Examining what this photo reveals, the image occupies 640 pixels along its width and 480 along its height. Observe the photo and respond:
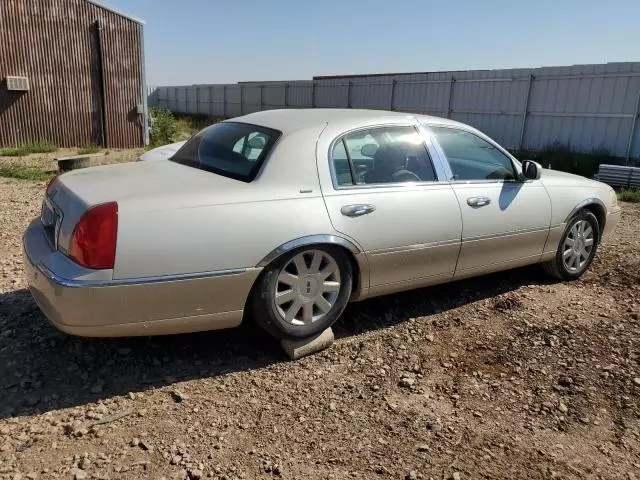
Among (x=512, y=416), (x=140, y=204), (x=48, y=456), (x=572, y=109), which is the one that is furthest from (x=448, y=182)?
(x=572, y=109)

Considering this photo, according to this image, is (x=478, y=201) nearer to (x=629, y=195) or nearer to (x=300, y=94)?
(x=629, y=195)

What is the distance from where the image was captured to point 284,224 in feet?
10.8

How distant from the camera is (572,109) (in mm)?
14336

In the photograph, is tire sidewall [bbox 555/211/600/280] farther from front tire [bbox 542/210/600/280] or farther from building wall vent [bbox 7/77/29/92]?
building wall vent [bbox 7/77/29/92]

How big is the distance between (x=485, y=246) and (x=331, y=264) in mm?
1425

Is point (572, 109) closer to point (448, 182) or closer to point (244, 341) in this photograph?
point (448, 182)

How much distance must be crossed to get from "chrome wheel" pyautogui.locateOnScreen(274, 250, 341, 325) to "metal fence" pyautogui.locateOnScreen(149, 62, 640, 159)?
12039mm

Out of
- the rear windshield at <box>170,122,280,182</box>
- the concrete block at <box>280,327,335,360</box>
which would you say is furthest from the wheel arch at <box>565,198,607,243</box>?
the rear windshield at <box>170,122,280,182</box>

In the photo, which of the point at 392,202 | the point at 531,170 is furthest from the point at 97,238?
the point at 531,170

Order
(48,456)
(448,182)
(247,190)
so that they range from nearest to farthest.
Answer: (48,456) < (247,190) < (448,182)

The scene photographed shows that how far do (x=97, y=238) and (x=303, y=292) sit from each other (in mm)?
1277

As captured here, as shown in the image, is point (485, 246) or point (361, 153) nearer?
point (361, 153)

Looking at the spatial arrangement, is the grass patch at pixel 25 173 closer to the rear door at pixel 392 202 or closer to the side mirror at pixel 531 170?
the rear door at pixel 392 202

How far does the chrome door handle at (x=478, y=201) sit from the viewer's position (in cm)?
421
